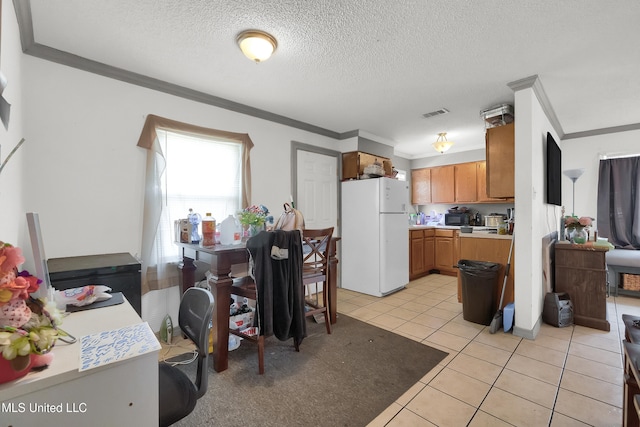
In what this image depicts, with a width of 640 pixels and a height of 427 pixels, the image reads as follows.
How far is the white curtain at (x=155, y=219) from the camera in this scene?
7.90 ft

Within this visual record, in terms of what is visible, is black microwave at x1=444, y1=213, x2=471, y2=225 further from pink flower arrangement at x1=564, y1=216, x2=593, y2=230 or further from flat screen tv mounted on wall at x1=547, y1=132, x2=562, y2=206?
flat screen tv mounted on wall at x1=547, y1=132, x2=562, y2=206

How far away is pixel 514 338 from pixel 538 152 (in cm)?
177

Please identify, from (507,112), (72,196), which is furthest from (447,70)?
(72,196)

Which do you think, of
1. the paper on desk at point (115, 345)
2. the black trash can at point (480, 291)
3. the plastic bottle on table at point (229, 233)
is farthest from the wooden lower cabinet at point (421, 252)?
the paper on desk at point (115, 345)

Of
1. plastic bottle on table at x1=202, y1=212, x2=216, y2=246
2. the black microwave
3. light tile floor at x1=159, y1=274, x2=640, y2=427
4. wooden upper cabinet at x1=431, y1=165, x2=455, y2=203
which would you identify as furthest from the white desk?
wooden upper cabinet at x1=431, y1=165, x2=455, y2=203

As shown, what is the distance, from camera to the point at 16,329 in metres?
0.70

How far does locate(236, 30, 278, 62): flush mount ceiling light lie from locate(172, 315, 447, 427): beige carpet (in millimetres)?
2264

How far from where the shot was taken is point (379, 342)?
2459mm

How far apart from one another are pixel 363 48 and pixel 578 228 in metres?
3.10

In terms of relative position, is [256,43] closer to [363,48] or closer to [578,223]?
[363,48]

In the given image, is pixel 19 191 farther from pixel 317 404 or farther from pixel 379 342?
pixel 379 342

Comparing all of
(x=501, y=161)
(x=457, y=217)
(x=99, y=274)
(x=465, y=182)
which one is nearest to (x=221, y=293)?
(x=99, y=274)

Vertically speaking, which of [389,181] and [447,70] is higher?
[447,70]

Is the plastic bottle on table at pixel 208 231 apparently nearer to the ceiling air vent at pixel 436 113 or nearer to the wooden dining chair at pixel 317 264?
the wooden dining chair at pixel 317 264
